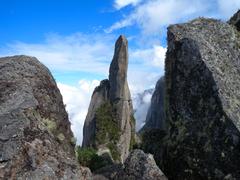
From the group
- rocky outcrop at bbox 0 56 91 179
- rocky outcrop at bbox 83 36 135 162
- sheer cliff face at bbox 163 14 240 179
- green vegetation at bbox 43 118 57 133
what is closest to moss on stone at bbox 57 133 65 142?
rocky outcrop at bbox 0 56 91 179

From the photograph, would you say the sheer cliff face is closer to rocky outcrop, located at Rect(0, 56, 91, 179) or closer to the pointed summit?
rocky outcrop, located at Rect(0, 56, 91, 179)

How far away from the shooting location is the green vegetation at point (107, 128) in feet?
220

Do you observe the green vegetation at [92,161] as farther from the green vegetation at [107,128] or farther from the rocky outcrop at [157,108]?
the green vegetation at [107,128]

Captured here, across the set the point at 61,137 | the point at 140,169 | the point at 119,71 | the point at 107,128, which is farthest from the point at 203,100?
the point at 119,71

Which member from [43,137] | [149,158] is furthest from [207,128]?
[43,137]

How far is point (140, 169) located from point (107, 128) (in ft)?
180

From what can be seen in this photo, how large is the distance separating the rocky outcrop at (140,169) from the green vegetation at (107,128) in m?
51.2

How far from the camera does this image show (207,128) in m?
14.7

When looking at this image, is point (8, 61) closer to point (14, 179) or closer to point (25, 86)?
point (25, 86)

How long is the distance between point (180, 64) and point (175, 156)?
343cm

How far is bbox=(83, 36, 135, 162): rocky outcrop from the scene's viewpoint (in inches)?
2653

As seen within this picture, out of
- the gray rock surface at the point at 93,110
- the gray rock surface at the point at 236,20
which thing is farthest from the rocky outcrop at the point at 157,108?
the gray rock surface at the point at 236,20

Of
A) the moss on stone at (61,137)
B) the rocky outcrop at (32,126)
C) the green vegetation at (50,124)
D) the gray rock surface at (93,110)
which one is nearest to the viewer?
the rocky outcrop at (32,126)

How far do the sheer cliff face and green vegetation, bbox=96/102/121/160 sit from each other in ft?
162
